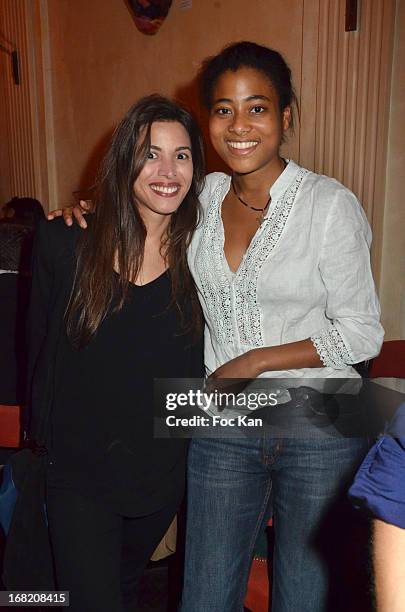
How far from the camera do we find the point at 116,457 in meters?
1.46

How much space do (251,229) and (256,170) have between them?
13cm

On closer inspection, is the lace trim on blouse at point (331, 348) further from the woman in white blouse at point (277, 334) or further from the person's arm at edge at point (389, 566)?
the person's arm at edge at point (389, 566)

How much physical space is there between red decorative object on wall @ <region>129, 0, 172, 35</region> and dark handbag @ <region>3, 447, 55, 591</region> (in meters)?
2.48

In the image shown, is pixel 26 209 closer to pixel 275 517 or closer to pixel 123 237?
pixel 123 237

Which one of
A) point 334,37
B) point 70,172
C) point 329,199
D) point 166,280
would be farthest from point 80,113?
point 329,199

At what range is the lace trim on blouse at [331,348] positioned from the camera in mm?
1316

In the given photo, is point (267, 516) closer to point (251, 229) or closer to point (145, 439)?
point (145, 439)

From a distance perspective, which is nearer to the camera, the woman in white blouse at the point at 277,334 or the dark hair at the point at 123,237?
the woman in white blouse at the point at 277,334

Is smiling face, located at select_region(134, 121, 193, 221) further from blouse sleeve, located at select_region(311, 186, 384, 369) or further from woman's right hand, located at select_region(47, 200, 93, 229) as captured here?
blouse sleeve, located at select_region(311, 186, 384, 369)

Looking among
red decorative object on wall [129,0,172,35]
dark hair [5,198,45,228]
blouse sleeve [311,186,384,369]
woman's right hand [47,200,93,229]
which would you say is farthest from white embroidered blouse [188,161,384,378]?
dark hair [5,198,45,228]

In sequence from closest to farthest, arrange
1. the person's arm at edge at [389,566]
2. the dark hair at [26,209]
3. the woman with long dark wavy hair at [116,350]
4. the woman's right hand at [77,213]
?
the person's arm at edge at [389,566] → the woman with long dark wavy hair at [116,350] → the woman's right hand at [77,213] → the dark hair at [26,209]

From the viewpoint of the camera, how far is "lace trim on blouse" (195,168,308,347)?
1364 millimetres

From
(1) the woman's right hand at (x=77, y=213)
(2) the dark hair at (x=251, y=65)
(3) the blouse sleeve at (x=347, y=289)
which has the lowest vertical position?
(3) the blouse sleeve at (x=347, y=289)

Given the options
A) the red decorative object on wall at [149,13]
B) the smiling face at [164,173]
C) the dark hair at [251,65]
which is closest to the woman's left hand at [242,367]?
the smiling face at [164,173]
